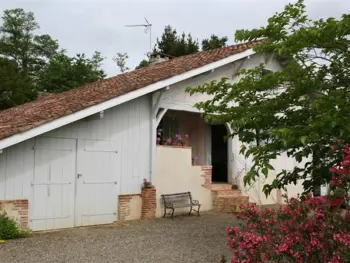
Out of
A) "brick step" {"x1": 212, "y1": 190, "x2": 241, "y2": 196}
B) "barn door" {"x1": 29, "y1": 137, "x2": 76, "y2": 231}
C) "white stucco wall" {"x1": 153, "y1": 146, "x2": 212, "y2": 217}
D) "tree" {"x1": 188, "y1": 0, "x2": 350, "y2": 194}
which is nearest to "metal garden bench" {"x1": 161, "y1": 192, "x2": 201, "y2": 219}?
"white stucco wall" {"x1": 153, "y1": 146, "x2": 212, "y2": 217}

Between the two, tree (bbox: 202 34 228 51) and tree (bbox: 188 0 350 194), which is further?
tree (bbox: 202 34 228 51)

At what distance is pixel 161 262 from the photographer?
21.4 feet

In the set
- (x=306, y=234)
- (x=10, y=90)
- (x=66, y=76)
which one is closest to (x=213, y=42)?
(x=66, y=76)

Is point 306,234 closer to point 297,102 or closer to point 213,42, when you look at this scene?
point 297,102

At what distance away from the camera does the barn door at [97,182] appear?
9977 millimetres

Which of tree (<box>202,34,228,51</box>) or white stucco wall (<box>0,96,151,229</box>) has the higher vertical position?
tree (<box>202,34,228,51</box>)

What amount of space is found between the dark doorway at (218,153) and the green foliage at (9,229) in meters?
8.46

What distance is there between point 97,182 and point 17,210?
212 centimetres

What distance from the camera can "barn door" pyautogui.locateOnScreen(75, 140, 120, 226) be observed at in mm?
9977

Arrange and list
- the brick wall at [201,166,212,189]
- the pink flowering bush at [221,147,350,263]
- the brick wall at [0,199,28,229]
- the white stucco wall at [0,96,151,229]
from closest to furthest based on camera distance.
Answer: the pink flowering bush at [221,147,350,263] < the brick wall at [0,199,28,229] < the white stucco wall at [0,96,151,229] < the brick wall at [201,166,212,189]

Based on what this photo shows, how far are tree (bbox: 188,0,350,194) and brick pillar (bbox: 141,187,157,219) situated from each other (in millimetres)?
5053

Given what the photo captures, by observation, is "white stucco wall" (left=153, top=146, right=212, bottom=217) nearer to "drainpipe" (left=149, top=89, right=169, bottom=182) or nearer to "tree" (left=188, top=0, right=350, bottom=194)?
Answer: "drainpipe" (left=149, top=89, right=169, bottom=182)

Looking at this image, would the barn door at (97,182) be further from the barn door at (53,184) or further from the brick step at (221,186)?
the brick step at (221,186)

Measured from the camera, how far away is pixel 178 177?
39.5ft
